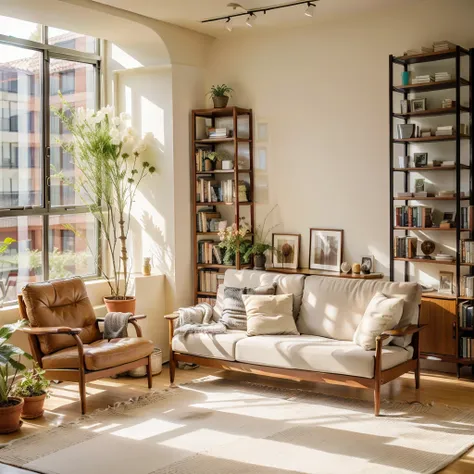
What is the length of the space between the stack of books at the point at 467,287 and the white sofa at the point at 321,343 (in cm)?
55

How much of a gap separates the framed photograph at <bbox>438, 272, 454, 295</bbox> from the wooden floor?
2.42 ft

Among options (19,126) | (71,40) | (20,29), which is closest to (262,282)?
(19,126)

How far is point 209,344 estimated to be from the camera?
6047 millimetres

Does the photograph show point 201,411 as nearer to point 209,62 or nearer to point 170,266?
point 170,266

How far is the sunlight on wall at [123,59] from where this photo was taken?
726cm

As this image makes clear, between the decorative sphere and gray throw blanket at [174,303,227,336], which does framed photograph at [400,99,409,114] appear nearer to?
the decorative sphere

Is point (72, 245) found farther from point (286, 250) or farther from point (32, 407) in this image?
point (32, 407)

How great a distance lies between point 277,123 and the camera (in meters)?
7.25

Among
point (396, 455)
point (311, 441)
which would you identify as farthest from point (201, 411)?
point (396, 455)

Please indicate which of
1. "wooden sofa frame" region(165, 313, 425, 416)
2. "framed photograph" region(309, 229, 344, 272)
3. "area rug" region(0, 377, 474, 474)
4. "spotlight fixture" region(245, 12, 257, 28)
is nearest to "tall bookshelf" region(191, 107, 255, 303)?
"framed photograph" region(309, 229, 344, 272)

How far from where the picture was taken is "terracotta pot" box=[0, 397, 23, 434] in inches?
195

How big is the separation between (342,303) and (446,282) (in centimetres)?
99

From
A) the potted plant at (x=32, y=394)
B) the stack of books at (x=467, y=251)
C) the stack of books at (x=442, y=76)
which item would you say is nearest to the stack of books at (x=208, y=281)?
the potted plant at (x=32, y=394)

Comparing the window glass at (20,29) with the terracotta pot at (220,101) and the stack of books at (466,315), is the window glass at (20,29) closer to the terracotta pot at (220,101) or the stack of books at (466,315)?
the terracotta pot at (220,101)
